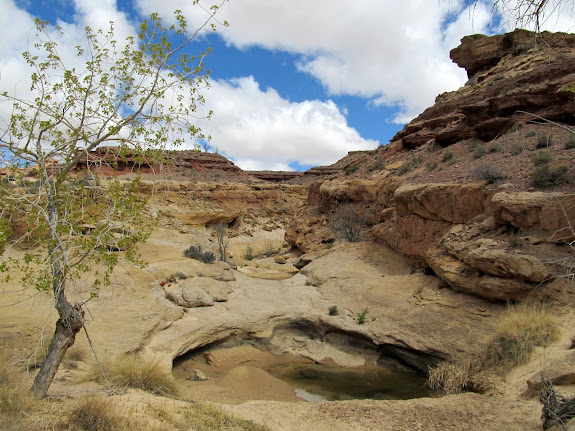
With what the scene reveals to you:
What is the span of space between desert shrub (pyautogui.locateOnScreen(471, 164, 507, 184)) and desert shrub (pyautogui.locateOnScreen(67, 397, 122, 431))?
1057cm

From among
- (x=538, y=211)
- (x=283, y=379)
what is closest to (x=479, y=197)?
(x=538, y=211)

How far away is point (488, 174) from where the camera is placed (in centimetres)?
1102

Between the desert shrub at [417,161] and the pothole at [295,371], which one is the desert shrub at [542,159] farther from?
the desert shrub at [417,161]

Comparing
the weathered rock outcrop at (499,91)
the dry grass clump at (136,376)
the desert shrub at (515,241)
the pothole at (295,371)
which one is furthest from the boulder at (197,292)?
the weathered rock outcrop at (499,91)

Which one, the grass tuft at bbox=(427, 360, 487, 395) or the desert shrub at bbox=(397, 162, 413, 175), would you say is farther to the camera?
the desert shrub at bbox=(397, 162, 413, 175)

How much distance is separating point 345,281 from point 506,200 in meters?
5.63

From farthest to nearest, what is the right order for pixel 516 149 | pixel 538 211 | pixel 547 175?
pixel 516 149, pixel 547 175, pixel 538 211

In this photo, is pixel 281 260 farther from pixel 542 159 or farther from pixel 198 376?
pixel 542 159

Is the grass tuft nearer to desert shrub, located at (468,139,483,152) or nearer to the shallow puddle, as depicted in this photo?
the shallow puddle

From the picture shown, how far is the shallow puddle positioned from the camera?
804 cm

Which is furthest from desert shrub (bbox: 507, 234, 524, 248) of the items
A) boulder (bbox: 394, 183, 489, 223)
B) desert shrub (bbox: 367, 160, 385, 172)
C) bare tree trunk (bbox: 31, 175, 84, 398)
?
desert shrub (bbox: 367, 160, 385, 172)

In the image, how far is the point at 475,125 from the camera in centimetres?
1658

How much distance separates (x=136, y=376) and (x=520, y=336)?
22.8 feet

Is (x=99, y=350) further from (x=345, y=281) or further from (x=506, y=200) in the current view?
(x=506, y=200)
